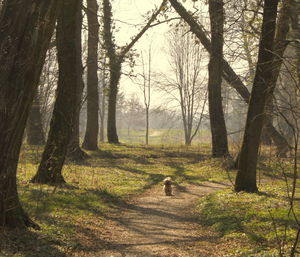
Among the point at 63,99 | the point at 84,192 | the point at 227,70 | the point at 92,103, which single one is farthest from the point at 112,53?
the point at 84,192

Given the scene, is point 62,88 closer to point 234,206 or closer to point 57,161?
point 57,161

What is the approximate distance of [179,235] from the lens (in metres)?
9.12

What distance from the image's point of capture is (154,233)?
364 inches

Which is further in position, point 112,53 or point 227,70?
point 112,53

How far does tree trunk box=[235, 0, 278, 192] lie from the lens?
11906mm

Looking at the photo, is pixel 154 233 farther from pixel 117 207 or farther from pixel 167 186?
pixel 167 186

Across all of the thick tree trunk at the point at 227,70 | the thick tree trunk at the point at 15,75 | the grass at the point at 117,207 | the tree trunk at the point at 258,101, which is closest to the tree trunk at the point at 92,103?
the grass at the point at 117,207

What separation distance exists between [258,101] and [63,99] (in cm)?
580

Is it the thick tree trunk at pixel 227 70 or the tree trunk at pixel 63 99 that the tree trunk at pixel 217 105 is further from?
the tree trunk at pixel 63 99

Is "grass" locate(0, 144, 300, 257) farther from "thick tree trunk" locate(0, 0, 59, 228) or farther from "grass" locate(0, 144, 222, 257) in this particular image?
"thick tree trunk" locate(0, 0, 59, 228)

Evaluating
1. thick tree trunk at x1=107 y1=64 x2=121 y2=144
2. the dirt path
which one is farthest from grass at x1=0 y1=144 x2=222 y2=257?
thick tree trunk at x1=107 y1=64 x2=121 y2=144

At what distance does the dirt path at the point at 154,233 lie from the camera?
311 inches

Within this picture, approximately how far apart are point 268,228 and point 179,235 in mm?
1892

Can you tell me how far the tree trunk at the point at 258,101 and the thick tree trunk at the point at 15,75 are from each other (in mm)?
6525
